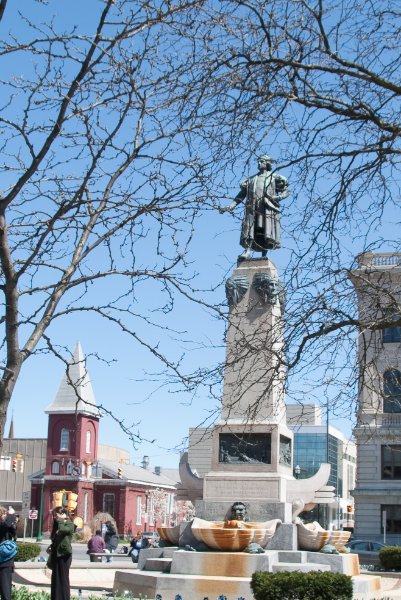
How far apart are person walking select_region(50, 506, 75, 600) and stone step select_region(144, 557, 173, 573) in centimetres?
482

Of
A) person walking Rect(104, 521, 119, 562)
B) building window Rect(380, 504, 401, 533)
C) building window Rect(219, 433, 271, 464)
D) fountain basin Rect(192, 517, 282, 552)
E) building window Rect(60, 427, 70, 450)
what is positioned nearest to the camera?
fountain basin Rect(192, 517, 282, 552)

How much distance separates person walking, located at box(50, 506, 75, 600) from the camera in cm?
1201

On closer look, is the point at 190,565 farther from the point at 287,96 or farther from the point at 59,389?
the point at 59,389

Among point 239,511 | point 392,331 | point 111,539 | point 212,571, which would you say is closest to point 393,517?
point 111,539

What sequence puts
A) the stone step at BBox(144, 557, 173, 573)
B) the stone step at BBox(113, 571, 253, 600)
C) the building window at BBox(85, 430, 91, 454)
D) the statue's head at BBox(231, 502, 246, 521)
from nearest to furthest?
the stone step at BBox(113, 571, 253, 600), the stone step at BBox(144, 557, 173, 573), the statue's head at BBox(231, 502, 246, 521), the building window at BBox(85, 430, 91, 454)

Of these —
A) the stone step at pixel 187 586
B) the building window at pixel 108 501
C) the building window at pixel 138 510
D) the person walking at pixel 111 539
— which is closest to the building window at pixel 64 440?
the building window at pixel 108 501

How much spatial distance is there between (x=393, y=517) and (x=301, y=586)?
37.1m

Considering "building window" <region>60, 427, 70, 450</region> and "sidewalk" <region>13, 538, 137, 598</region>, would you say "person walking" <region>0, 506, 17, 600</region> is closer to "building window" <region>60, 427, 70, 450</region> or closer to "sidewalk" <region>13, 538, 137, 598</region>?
"sidewalk" <region>13, 538, 137, 598</region>

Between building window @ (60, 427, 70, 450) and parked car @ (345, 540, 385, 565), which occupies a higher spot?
building window @ (60, 427, 70, 450)

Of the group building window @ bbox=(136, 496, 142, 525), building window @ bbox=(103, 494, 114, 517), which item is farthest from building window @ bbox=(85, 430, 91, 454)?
building window @ bbox=(136, 496, 142, 525)

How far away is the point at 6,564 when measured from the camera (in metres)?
12.5

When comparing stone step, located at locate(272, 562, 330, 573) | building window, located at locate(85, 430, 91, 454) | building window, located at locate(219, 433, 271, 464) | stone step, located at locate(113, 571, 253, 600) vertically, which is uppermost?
Result: building window, located at locate(85, 430, 91, 454)

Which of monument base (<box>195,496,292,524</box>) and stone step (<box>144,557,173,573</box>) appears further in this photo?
monument base (<box>195,496,292,524</box>)

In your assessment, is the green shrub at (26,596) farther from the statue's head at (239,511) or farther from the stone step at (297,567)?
the statue's head at (239,511)
